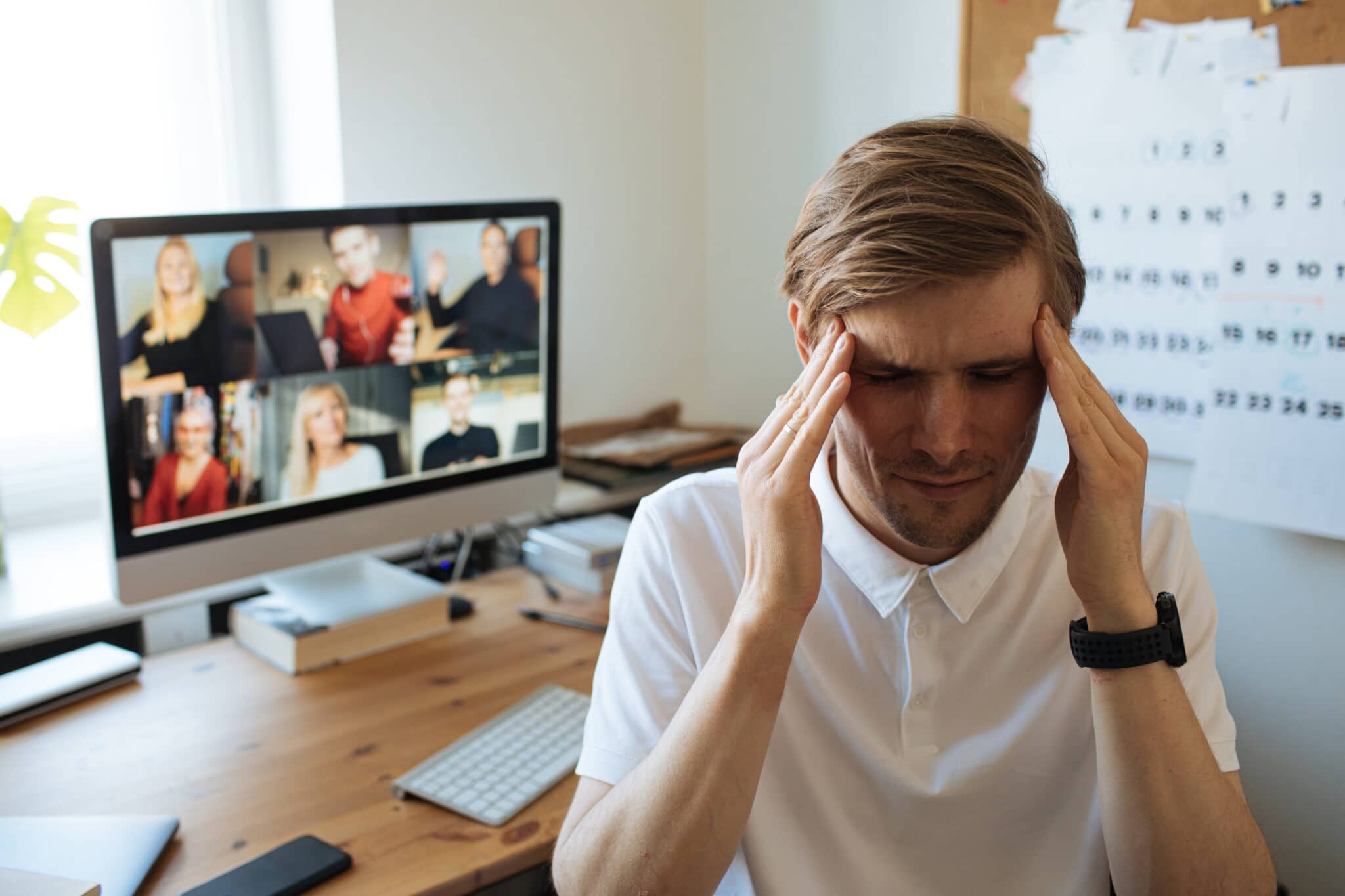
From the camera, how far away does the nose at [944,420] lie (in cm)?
103

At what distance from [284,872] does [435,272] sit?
87 centimetres

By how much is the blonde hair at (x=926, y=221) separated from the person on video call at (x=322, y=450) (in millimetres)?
760

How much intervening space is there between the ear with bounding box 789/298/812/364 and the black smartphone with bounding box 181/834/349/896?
0.69 meters

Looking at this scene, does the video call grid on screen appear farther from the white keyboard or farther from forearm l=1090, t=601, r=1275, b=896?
forearm l=1090, t=601, r=1275, b=896

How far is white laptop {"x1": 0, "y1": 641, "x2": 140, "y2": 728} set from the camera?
57.7 inches

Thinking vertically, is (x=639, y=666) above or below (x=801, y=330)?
below

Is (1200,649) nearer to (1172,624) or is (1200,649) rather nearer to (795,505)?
(1172,624)

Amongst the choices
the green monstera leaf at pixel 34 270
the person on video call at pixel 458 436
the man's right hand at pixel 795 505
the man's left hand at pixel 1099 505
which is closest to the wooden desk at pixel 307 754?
the person on video call at pixel 458 436

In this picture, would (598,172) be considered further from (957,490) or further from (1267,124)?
(957,490)

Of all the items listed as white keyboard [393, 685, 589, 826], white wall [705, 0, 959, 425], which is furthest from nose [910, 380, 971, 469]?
white wall [705, 0, 959, 425]

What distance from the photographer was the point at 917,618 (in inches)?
45.1

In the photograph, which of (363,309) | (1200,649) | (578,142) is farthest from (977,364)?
(578,142)

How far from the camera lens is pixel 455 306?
5.66 ft

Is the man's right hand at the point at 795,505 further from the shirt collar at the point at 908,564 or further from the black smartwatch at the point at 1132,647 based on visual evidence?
the black smartwatch at the point at 1132,647
